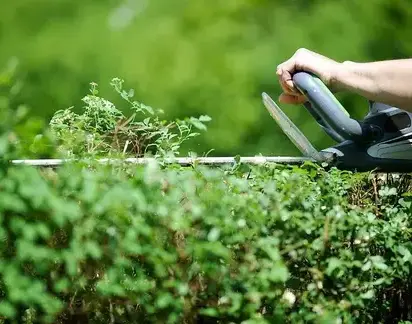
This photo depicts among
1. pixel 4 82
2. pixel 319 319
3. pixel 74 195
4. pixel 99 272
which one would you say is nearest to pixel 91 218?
pixel 74 195

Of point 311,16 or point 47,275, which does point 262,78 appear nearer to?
point 311,16

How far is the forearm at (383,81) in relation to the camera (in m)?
2.47

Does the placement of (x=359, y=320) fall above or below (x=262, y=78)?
below

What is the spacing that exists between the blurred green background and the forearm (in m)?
1.59

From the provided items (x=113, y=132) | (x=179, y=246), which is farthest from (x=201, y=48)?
(x=179, y=246)

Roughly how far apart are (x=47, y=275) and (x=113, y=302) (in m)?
0.21

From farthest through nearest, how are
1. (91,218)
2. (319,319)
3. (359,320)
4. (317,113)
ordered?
1. (317,113)
2. (359,320)
3. (319,319)
4. (91,218)

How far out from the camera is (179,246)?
1.97 meters

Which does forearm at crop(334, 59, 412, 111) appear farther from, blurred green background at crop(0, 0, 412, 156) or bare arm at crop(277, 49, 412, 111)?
blurred green background at crop(0, 0, 412, 156)

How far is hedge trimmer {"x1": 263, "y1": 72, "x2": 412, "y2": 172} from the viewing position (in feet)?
8.87

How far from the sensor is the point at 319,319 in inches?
78.3

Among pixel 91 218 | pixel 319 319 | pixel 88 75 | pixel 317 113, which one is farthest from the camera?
pixel 88 75

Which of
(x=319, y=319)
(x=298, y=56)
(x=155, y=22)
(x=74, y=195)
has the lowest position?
(x=319, y=319)

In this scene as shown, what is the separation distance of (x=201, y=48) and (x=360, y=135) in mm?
1820
